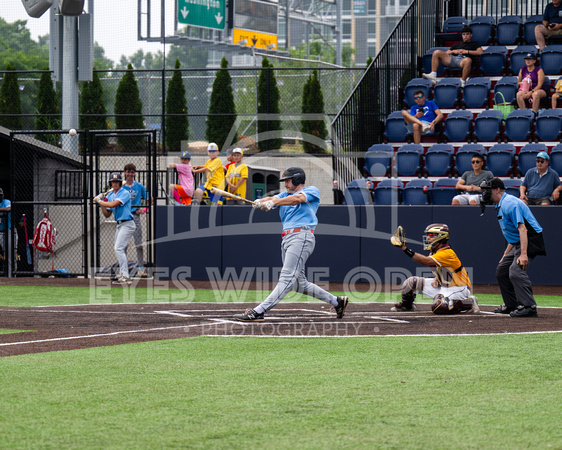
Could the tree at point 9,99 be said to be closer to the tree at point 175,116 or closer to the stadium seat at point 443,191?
the tree at point 175,116

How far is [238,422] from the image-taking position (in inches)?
199

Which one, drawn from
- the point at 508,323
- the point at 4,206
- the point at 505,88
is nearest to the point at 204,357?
the point at 508,323

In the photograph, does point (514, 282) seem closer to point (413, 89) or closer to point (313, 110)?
point (413, 89)

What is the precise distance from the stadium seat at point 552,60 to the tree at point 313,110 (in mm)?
8651

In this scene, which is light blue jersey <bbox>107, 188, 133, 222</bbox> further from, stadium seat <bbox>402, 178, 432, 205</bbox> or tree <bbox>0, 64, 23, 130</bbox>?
tree <bbox>0, 64, 23, 130</bbox>

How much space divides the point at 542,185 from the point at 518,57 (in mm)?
6861

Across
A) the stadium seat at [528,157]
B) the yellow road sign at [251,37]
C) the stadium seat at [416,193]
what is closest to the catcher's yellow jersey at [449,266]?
the stadium seat at [416,193]

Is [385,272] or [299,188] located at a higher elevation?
[299,188]

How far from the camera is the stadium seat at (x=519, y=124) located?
19.0 meters

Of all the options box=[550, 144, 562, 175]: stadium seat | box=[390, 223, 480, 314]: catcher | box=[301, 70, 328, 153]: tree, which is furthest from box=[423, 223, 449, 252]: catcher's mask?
box=[301, 70, 328, 153]: tree

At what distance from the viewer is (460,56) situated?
2197 centimetres

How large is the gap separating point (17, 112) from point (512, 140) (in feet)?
58.4

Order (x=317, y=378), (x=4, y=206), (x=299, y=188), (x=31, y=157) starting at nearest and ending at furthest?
(x=317, y=378) < (x=299, y=188) < (x=4, y=206) < (x=31, y=157)

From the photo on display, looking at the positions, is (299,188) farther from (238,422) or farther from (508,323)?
(238,422)
